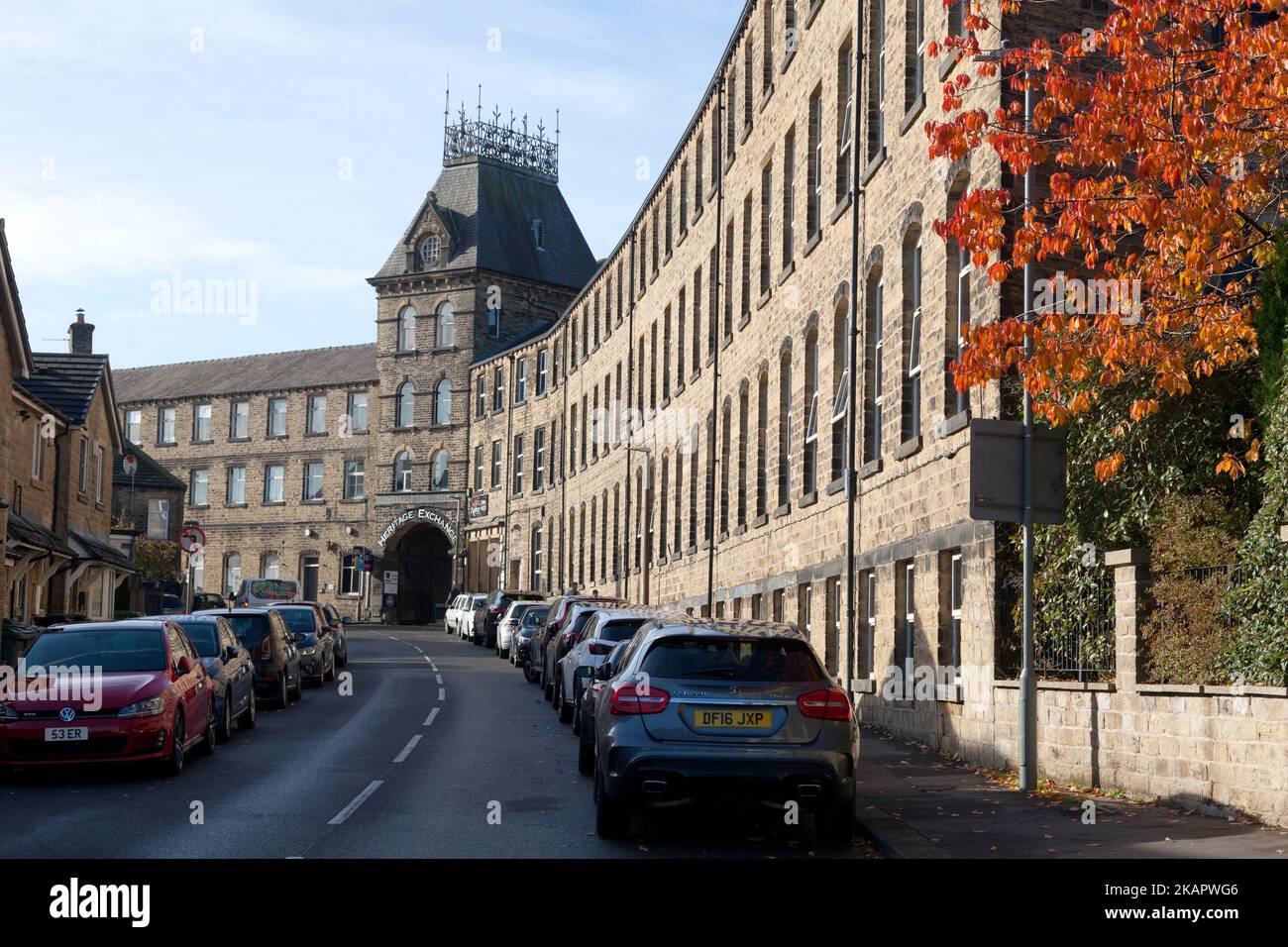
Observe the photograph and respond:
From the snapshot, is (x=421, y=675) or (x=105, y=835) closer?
(x=105, y=835)

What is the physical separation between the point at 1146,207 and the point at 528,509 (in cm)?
5364

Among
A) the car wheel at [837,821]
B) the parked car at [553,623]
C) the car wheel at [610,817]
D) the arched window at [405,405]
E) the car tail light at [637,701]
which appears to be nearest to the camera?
the car wheel at [837,821]

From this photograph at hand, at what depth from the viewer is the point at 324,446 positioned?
80500 mm

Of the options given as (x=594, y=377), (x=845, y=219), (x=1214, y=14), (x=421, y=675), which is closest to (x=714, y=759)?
(x=1214, y=14)

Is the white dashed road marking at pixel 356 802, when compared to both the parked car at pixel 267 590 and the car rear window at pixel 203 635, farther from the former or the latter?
the parked car at pixel 267 590

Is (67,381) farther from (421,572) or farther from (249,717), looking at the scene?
(421,572)

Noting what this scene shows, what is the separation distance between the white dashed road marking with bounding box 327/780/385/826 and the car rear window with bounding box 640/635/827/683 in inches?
111

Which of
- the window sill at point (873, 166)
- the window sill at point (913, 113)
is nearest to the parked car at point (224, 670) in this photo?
the window sill at point (873, 166)

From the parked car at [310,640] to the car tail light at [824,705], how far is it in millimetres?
19010

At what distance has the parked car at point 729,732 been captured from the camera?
35.8 ft

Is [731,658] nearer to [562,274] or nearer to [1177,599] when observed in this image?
[1177,599]

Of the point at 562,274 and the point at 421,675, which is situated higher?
the point at 562,274

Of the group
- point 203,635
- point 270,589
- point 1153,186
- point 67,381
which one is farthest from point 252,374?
point 1153,186

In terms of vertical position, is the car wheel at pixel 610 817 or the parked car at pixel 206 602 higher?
the parked car at pixel 206 602
